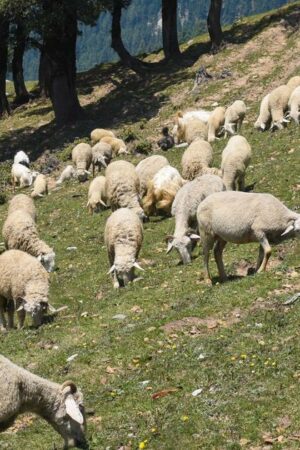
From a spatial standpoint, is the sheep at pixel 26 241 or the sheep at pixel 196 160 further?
the sheep at pixel 196 160

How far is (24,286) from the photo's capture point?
1692 cm

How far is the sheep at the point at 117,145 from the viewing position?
3658 centimetres

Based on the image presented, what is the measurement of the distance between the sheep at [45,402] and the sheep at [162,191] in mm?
14544

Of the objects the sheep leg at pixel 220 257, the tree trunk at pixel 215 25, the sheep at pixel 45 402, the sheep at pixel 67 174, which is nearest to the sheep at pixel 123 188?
the sheep leg at pixel 220 257

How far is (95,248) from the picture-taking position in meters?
23.1

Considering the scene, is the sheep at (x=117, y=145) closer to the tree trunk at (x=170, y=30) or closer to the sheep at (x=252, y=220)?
the tree trunk at (x=170, y=30)

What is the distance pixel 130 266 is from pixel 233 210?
418 centimetres

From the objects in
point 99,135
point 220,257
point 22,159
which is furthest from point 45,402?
point 22,159

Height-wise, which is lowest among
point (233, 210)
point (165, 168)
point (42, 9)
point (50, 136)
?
point (50, 136)

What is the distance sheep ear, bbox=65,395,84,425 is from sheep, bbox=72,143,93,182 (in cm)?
2458

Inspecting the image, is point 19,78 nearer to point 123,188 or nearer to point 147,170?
point 147,170

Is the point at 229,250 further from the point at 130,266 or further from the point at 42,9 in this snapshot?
the point at 42,9

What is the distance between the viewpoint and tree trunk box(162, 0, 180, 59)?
52.7 meters

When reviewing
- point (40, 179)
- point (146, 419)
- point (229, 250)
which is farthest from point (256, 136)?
point (146, 419)
